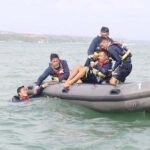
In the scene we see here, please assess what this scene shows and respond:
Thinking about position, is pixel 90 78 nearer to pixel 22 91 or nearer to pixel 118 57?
pixel 118 57

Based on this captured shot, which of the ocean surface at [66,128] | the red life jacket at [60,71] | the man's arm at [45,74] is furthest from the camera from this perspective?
the red life jacket at [60,71]

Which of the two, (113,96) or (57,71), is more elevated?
(57,71)

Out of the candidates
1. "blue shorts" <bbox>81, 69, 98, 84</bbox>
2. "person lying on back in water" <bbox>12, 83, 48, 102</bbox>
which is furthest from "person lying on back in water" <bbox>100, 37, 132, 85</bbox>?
"person lying on back in water" <bbox>12, 83, 48, 102</bbox>

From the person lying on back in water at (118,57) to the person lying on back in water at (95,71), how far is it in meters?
0.17

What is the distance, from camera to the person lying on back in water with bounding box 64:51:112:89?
404 inches

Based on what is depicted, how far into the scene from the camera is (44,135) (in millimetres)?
8359

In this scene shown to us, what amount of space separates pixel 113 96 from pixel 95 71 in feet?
3.36

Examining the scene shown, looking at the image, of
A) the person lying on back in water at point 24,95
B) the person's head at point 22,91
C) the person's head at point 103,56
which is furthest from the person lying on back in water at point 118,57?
the person's head at point 22,91

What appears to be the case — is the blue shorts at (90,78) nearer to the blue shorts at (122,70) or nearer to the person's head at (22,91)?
the blue shorts at (122,70)

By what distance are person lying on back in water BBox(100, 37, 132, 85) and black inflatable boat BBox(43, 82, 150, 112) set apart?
63cm

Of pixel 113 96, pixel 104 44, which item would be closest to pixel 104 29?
pixel 104 44

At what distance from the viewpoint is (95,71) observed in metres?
10.3

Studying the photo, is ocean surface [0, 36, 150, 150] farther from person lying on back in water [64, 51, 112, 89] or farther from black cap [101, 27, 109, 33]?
black cap [101, 27, 109, 33]

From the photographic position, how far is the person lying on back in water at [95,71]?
10.3 meters
